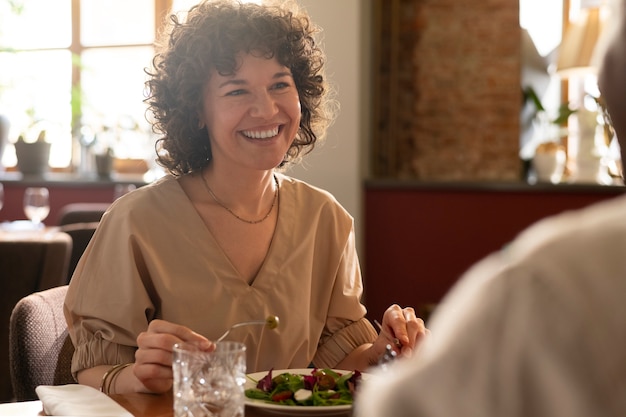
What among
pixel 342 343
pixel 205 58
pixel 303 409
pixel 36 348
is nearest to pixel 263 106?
pixel 205 58

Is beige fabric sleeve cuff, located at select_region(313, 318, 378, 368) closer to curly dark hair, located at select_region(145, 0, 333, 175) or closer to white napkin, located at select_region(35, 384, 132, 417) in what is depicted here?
curly dark hair, located at select_region(145, 0, 333, 175)

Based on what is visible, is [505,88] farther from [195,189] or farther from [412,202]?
[195,189]

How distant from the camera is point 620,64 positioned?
40 centimetres

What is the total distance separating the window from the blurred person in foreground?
224 inches

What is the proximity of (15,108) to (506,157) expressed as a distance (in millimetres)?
3325

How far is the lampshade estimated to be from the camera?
4.56 metres

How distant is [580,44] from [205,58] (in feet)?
10.5

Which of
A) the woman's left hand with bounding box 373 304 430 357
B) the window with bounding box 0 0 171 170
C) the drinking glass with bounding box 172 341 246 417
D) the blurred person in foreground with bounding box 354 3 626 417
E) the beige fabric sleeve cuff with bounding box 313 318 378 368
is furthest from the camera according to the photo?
the window with bounding box 0 0 171 170

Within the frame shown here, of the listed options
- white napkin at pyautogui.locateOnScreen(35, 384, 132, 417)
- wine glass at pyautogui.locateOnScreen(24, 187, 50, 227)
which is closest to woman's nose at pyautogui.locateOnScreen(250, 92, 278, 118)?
white napkin at pyautogui.locateOnScreen(35, 384, 132, 417)

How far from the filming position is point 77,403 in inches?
48.3

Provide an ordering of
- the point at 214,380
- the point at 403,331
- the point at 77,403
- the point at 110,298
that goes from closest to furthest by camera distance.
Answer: the point at 214,380 < the point at 77,403 < the point at 403,331 < the point at 110,298

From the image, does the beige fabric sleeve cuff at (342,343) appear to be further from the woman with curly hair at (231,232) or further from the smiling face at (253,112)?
the smiling face at (253,112)

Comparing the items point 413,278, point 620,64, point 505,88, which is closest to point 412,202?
point 413,278

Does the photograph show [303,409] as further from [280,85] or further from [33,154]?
[33,154]
